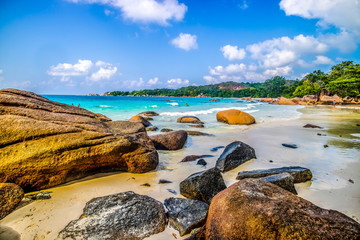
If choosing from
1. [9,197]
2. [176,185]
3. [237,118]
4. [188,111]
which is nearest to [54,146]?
[9,197]

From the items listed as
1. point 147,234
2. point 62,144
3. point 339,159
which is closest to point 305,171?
point 339,159

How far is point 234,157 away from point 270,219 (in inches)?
129

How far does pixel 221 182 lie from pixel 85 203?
2.38m

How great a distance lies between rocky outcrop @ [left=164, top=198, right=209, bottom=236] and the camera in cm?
A: 258

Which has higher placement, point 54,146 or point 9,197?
point 54,146

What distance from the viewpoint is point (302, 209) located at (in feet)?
6.55

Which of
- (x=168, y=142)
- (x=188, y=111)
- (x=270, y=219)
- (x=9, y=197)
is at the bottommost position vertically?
(x=188, y=111)

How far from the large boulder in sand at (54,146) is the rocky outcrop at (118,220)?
51.2 inches

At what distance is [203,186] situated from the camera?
3.31 meters

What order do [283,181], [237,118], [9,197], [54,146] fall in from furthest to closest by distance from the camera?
[237,118] → [54,146] → [283,181] → [9,197]

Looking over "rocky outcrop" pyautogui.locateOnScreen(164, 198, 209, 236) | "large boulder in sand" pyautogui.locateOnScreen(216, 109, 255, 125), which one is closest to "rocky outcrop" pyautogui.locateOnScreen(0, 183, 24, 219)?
"rocky outcrop" pyautogui.locateOnScreen(164, 198, 209, 236)

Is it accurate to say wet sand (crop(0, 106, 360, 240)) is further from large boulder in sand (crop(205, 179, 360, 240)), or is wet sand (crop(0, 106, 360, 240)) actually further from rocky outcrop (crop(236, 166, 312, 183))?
large boulder in sand (crop(205, 179, 360, 240))

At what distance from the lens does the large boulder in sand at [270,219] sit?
1718 mm

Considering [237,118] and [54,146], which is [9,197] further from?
[237,118]
